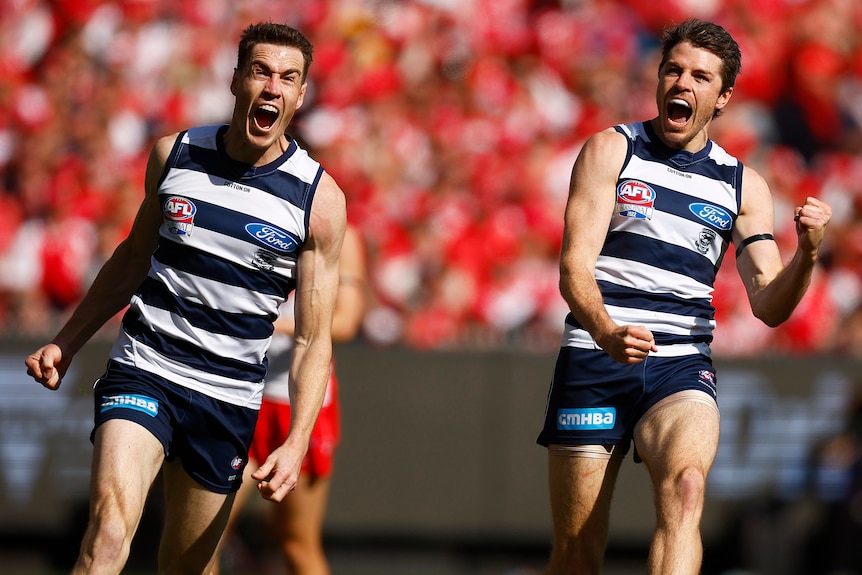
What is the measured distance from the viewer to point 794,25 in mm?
13734

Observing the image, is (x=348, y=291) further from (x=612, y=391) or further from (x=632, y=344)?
(x=632, y=344)

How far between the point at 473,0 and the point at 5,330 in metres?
6.61

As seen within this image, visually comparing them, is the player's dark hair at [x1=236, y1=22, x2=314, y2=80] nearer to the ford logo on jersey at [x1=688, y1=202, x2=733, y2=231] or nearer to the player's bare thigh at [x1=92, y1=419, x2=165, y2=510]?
the player's bare thigh at [x1=92, y1=419, x2=165, y2=510]

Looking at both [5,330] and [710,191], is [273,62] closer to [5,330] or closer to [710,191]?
[710,191]

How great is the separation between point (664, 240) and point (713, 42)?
2.89ft

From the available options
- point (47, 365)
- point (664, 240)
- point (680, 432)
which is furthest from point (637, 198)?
point (47, 365)

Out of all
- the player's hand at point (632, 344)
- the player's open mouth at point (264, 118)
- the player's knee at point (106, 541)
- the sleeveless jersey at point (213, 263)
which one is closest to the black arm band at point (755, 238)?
the player's hand at point (632, 344)

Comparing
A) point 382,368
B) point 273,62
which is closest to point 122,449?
point 273,62

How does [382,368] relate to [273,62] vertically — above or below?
below

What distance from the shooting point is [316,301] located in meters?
5.03

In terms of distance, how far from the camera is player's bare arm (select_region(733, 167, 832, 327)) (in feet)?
17.0

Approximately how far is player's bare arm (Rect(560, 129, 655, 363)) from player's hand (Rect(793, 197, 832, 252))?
79cm

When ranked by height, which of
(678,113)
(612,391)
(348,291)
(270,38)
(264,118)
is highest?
(270,38)

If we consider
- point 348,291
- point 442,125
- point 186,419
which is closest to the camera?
point 186,419
